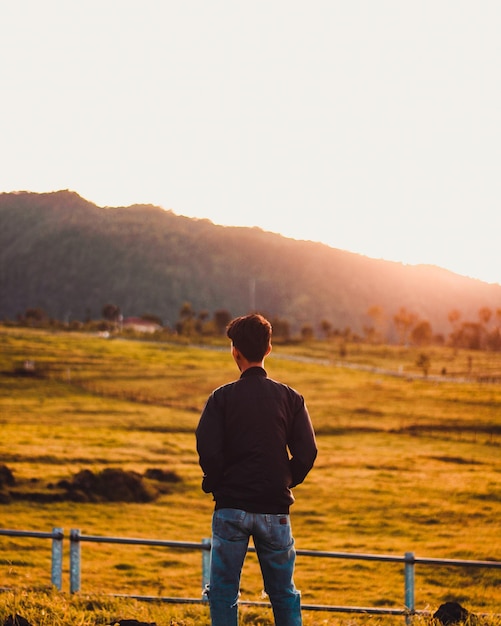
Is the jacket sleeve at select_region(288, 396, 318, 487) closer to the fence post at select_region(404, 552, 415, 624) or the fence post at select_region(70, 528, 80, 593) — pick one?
the fence post at select_region(404, 552, 415, 624)

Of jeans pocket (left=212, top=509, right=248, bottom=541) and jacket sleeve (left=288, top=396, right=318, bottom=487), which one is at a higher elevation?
jacket sleeve (left=288, top=396, right=318, bottom=487)

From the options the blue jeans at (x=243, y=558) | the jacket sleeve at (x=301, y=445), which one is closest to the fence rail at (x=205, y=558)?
the blue jeans at (x=243, y=558)

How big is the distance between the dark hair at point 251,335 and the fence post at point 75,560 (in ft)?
16.0

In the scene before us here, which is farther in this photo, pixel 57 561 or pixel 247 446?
pixel 57 561

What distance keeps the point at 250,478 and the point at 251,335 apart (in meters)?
0.91

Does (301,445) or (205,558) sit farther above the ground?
(301,445)

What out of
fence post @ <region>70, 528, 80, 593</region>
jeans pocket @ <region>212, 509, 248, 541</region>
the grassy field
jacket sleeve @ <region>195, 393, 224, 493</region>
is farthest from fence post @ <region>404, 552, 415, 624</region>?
jacket sleeve @ <region>195, 393, 224, 493</region>

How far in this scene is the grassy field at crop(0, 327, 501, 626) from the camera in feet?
78.8

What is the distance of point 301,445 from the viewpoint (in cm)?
482

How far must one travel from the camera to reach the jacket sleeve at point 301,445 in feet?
15.8

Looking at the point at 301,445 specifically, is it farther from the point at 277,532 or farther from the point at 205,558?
the point at 205,558

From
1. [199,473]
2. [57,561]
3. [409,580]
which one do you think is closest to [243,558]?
[409,580]

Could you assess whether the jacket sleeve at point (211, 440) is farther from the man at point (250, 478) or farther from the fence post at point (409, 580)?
the fence post at point (409, 580)

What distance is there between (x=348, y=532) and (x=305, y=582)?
8788mm
